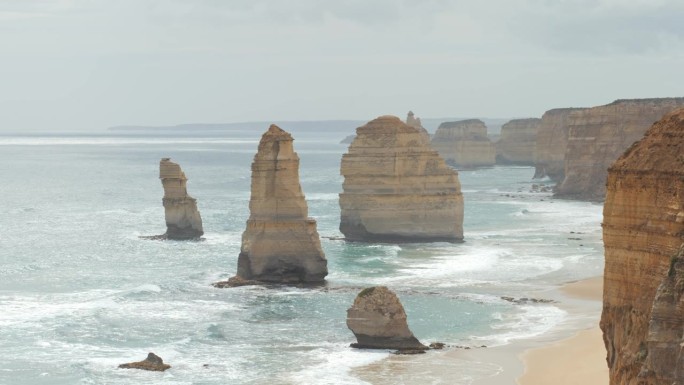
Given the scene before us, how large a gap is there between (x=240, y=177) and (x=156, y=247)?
8658 cm

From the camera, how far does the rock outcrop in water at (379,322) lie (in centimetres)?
3391

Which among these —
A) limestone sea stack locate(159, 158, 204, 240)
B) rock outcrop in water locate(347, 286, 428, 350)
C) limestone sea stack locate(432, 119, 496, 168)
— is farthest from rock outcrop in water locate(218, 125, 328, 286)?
limestone sea stack locate(432, 119, 496, 168)

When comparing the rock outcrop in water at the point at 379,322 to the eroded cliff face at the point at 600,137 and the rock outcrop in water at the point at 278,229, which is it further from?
the eroded cliff face at the point at 600,137

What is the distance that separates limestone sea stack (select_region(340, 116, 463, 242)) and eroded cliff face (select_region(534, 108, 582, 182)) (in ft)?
208

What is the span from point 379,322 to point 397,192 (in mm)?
27335

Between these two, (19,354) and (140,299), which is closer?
(19,354)

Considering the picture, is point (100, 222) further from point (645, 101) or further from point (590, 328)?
point (590, 328)

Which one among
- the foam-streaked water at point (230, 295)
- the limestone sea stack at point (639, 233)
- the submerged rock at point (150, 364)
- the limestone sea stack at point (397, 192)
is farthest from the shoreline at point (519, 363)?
the limestone sea stack at point (397, 192)

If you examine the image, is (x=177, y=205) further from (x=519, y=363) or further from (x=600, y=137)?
(x=600, y=137)

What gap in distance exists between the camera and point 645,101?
301 ft

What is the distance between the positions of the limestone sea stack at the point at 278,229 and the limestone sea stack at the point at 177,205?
49.4 ft

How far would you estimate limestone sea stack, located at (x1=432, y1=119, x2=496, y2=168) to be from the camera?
16450 centimetres

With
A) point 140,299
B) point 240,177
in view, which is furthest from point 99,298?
point 240,177

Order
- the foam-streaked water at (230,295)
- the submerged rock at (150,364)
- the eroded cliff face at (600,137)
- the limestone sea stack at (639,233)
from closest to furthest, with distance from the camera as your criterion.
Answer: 1. the limestone sea stack at (639,233)
2. the submerged rock at (150,364)
3. the foam-streaked water at (230,295)
4. the eroded cliff face at (600,137)
